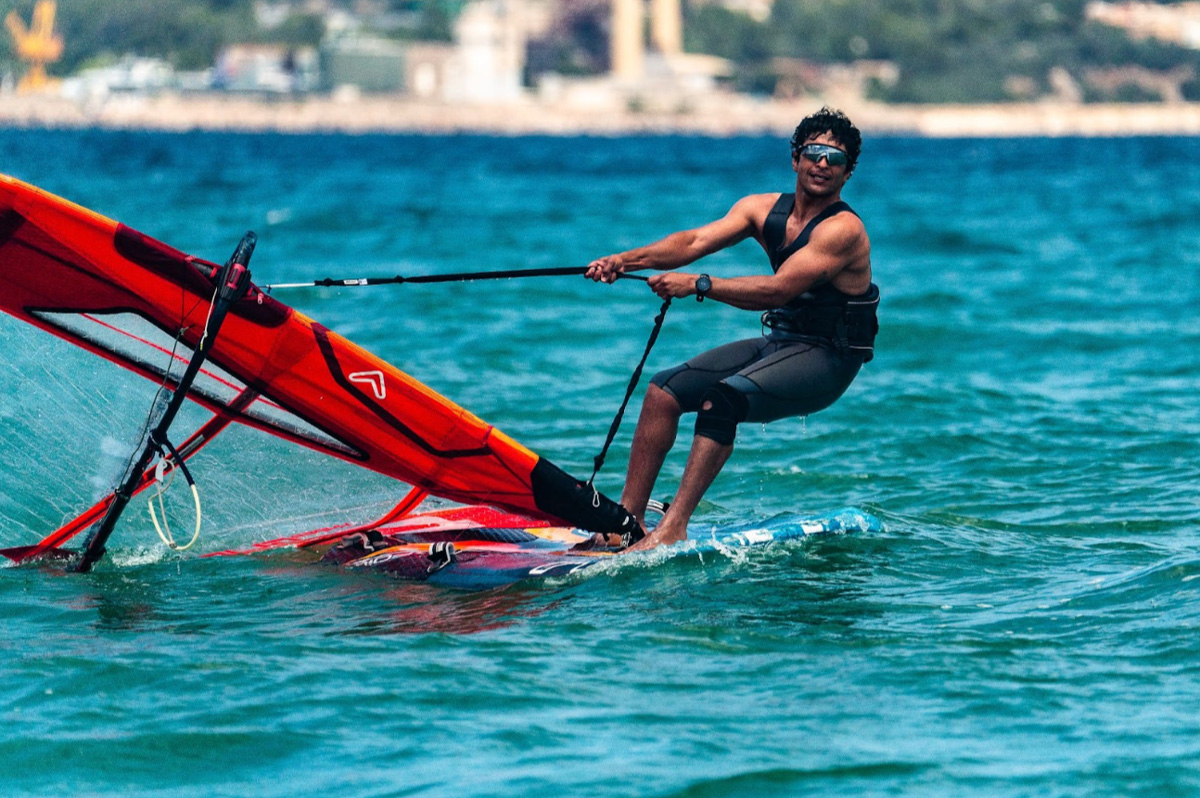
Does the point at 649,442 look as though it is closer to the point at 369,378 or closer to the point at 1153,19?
the point at 369,378

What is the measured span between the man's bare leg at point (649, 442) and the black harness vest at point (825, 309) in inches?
26.2

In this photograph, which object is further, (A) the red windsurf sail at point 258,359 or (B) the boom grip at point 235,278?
(A) the red windsurf sail at point 258,359

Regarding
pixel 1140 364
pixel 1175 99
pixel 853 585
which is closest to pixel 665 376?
pixel 853 585

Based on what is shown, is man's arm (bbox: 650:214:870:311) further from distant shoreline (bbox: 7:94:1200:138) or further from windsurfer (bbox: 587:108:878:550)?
distant shoreline (bbox: 7:94:1200:138)

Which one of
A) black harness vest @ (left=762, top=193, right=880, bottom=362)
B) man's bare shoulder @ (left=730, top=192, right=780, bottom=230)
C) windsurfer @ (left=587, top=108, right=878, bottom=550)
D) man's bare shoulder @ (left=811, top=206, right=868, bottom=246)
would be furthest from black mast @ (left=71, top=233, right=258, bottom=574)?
man's bare shoulder @ (left=811, top=206, right=868, bottom=246)

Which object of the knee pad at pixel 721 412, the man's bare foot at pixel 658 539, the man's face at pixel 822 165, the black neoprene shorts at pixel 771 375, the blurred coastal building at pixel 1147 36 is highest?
the blurred coastal building at pixel 1147 36

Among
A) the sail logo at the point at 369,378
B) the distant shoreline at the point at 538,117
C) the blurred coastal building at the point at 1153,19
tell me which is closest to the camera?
the sail logo at the point at 369,378

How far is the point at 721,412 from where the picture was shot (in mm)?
7004

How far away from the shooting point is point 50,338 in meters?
7.18

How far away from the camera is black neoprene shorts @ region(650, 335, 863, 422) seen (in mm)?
7020

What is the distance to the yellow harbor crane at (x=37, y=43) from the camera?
14150 cm

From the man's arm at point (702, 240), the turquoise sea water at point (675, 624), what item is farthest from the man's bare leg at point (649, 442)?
the man's arm at point (702, 240)

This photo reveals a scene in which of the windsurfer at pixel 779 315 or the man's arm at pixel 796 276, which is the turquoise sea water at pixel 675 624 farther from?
the man's arm at pixel 796 276

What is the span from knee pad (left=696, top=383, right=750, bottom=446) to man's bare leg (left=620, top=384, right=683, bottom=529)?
0.14 metres
